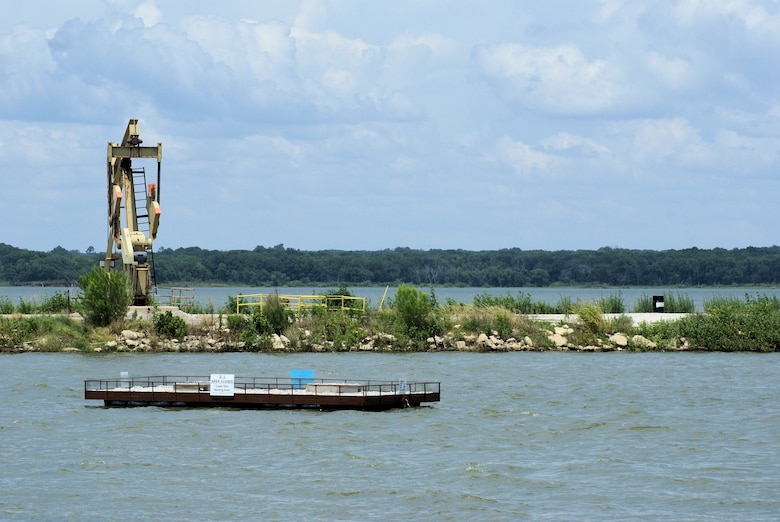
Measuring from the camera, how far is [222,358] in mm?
52156

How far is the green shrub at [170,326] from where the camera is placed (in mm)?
55469

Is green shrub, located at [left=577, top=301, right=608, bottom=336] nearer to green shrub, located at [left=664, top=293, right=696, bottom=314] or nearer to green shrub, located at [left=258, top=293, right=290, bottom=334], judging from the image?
green shrub, located at [left=664, top=293, right=696, bottom=314]

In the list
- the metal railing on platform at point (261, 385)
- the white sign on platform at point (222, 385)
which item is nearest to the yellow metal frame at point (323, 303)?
the metal railing on platform at point (261, 385)

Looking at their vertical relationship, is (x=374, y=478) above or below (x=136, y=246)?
below

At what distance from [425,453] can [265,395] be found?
793cm

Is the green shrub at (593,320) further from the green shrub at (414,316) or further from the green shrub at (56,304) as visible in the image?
the green shrub at (56,304)

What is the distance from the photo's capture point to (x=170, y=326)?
182 feet

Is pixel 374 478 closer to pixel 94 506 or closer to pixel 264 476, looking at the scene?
pixel 264 476

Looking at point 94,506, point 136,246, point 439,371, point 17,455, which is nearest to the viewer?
point 94,506

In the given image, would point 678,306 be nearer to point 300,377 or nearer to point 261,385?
point 300,377

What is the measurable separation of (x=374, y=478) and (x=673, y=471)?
7159 mm

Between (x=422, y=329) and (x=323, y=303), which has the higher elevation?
(x=323, y=303)

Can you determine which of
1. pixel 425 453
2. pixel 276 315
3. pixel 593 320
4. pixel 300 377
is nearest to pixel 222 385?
pixel 300 377

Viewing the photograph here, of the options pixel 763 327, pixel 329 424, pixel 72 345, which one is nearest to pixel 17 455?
pixel 329 424
